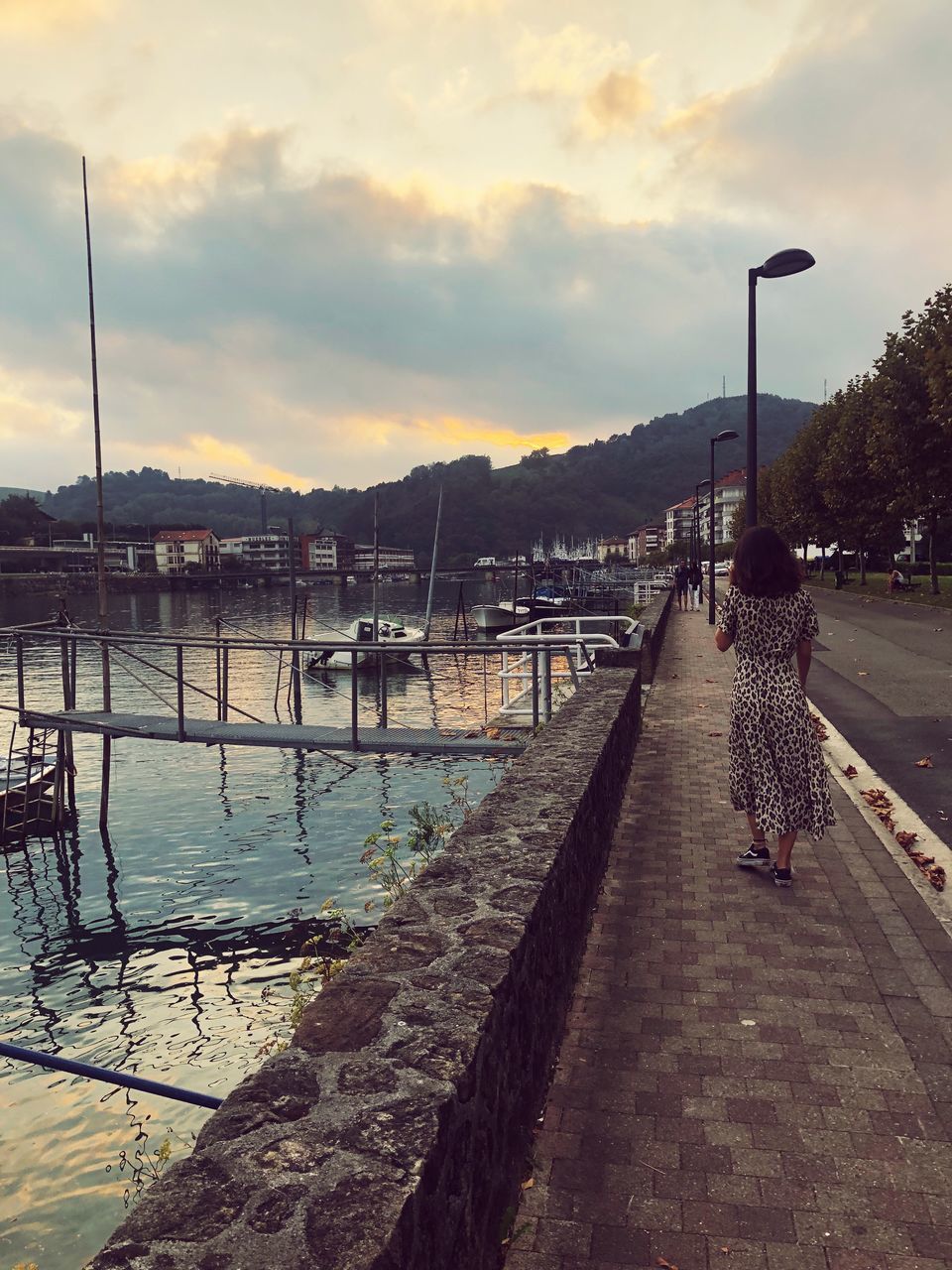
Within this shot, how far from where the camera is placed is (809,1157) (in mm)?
3000

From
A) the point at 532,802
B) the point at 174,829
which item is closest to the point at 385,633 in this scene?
the point at 174,829

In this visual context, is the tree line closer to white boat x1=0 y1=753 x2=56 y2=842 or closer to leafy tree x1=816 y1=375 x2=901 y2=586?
leafy tree x1=816 y1=375 x2=901 y2=586

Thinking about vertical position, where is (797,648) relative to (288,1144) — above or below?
above

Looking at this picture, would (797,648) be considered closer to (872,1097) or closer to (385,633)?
(872,1097)

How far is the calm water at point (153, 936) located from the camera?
746 cm

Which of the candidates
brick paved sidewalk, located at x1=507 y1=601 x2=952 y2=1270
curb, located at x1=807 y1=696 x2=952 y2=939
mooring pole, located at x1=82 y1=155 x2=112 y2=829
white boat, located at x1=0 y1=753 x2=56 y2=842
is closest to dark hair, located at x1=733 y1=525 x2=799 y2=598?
brick paved sidewalk, located at x1=507 y1=601 x2=952 y2=1270

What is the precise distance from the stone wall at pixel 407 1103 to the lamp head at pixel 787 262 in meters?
11.5

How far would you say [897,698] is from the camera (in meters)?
13.9

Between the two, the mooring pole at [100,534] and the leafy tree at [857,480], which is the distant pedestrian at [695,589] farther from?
Result: the mooring pole at [100,534]

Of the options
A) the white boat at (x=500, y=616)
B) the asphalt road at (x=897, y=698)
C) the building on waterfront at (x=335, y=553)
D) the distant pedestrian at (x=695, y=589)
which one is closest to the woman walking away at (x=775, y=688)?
the asphalt road at (x=897, y=698)

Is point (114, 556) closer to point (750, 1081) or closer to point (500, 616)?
point (500, 616)

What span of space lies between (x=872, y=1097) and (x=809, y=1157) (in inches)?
19.5

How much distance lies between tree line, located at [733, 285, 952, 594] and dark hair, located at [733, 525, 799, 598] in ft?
77.2

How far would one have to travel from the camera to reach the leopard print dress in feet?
17.6
